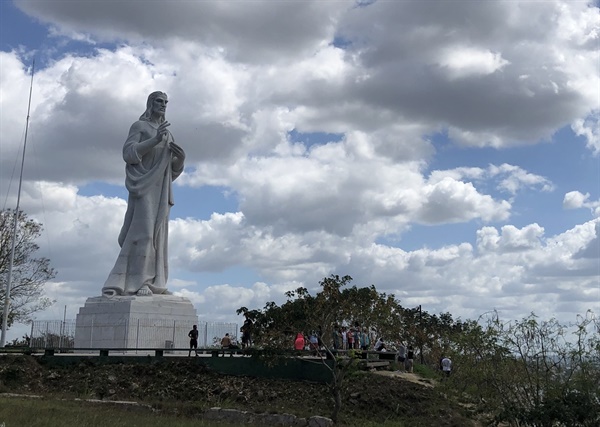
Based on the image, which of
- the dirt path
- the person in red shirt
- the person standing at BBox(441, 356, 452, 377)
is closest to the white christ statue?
the person in red shirt

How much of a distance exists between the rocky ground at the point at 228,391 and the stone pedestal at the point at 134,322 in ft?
7.24

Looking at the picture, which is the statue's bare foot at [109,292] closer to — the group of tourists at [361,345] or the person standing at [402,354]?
the group of tourists at [361,345]

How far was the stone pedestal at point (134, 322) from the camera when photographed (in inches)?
1007

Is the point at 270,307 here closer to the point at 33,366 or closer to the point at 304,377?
the point at 304,377

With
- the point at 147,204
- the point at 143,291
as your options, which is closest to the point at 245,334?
the point at 143,291

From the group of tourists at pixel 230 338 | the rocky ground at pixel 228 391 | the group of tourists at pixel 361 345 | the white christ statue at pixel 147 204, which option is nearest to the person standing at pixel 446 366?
the group of tourists at pixel 361 345

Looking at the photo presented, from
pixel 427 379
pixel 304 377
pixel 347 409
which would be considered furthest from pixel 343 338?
pixel 347 409

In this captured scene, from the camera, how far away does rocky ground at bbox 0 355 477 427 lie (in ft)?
65.7

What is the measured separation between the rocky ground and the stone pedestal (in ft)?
7.24

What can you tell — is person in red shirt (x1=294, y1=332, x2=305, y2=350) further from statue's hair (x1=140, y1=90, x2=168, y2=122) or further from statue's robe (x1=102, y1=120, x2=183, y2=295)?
statue's hair (x1=140, y1=90, x2=168, y2=122)

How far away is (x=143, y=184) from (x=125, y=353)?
6825 millimetres

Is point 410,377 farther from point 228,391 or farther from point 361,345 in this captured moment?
point 228,391

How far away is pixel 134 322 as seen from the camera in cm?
2553

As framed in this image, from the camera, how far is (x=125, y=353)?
24.8m
